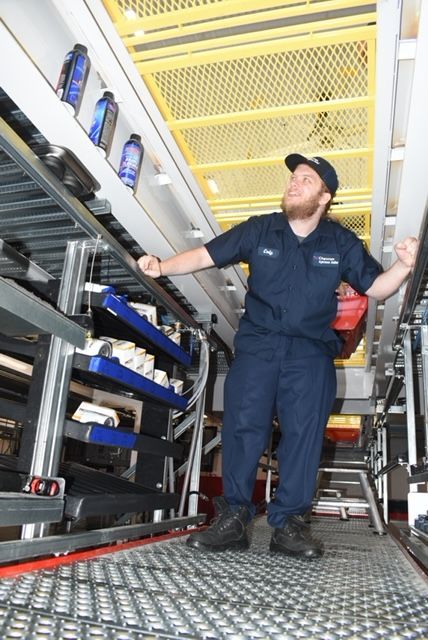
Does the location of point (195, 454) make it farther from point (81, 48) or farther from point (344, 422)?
point (344, 422)

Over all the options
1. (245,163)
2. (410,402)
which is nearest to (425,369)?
(410,402)

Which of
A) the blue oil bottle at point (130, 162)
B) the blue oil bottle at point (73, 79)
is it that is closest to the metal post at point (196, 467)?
the blue oil bottle at point (130, 162)

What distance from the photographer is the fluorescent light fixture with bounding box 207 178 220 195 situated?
2745mm

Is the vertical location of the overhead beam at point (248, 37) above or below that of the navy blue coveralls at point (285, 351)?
above

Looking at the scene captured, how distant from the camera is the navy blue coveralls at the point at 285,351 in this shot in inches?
84.7

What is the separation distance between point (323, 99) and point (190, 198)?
2.93 feet

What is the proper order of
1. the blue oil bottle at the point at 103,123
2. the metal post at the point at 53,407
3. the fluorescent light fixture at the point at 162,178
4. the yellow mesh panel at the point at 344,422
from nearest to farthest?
the metal post at the point at 53,407
the blue oil bottle at the point at 103,123
the fluorescent light fixture at the point at 162,178
the yellow mesh panel at the point at 344,422

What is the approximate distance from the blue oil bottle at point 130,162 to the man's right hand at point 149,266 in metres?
0.34

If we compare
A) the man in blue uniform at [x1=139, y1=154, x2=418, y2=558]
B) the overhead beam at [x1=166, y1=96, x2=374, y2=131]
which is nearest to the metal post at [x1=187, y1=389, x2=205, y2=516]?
the man in blue uniform at [x1=139, y1=154, x2=418, y2=558]

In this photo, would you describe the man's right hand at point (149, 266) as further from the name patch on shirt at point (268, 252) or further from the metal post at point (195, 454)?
the metal post at point (195, 454)

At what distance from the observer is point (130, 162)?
230 centimetres

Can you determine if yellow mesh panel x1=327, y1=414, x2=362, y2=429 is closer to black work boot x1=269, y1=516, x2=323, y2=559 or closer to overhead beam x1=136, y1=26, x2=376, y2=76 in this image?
black work boot x1=269, y1=516, x2=323, y2=559

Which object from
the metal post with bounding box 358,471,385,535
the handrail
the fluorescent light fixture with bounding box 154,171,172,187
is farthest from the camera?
the metal post with bounding box 358,471,385,535

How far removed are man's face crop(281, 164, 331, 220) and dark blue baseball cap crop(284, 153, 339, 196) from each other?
0.03 metres
